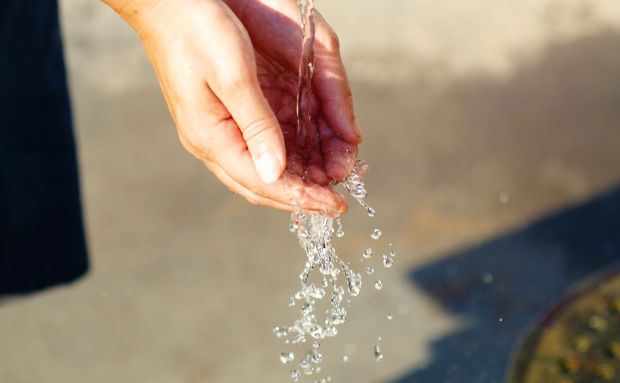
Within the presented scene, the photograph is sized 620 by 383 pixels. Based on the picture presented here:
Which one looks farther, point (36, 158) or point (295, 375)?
point (295, 375)

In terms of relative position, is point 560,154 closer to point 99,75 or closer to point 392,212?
point 392,212

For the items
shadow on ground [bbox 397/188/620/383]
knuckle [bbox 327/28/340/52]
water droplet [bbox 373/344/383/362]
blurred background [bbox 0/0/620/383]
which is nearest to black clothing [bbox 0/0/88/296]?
blurred background [bbox 0/0/620/383]

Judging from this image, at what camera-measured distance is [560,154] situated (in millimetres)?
2752

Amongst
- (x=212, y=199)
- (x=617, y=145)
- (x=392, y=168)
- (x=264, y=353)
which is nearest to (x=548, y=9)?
(x=617, y=145)

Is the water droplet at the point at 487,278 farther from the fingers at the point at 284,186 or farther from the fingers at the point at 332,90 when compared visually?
the fingers at the point at 284,186

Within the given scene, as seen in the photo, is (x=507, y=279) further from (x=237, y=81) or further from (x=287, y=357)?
(x=237, y=81)

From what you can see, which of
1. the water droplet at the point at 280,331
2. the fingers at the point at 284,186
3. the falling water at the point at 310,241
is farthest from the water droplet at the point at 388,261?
the fingers at the point at 284,186

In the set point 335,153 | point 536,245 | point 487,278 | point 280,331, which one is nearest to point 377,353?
point 280,331

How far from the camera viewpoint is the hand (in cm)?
130

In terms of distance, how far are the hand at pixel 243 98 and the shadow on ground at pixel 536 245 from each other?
971 millimetres

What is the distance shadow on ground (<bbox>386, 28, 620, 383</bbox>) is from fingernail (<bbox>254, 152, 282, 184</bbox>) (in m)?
1.09

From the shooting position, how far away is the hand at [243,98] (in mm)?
1299

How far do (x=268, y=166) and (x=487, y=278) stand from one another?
130 cm

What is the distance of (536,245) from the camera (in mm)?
2504
